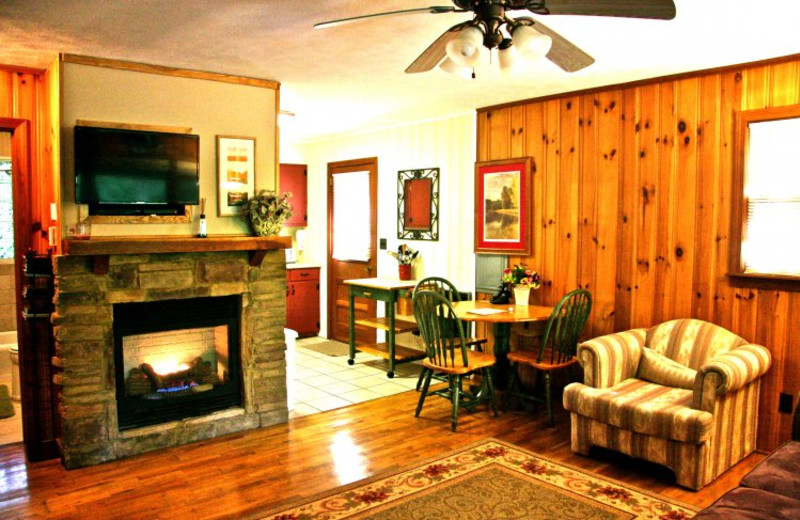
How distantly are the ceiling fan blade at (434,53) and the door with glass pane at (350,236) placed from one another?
3.97m

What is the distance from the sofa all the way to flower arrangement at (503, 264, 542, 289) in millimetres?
2321

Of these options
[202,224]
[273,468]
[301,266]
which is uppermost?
[202,224]

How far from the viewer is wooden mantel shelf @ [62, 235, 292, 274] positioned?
3533 millimetres

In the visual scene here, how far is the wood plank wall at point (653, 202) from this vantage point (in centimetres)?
382

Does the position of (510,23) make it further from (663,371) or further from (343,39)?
(663,371)

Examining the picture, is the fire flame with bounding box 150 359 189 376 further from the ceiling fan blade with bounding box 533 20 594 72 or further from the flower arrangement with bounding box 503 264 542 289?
the ceiling fan blade with bounding box 533 20 594 72

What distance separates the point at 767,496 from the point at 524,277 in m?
2.72

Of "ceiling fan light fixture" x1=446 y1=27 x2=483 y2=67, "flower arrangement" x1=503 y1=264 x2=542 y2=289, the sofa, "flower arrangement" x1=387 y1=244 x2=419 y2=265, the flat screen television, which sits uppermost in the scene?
"ceiling fan light fixture" x1=446 y1=27 x2=483 y2=67

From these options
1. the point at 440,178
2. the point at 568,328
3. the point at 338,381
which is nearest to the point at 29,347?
the point at 338,381

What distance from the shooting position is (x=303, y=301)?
24.3 ft

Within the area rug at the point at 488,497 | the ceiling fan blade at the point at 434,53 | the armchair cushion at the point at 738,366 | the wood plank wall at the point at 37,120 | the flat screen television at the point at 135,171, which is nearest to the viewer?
the ceiling fan blade at the point at 434,53

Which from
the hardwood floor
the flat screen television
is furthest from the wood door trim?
the flat screen television

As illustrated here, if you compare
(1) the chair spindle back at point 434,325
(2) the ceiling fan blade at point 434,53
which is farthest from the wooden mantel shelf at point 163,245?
(2) the ceiling fan blade at point 434,53

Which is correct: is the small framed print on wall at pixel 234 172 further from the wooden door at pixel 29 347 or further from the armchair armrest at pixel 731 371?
the armchair armrest at pixel 731 371
